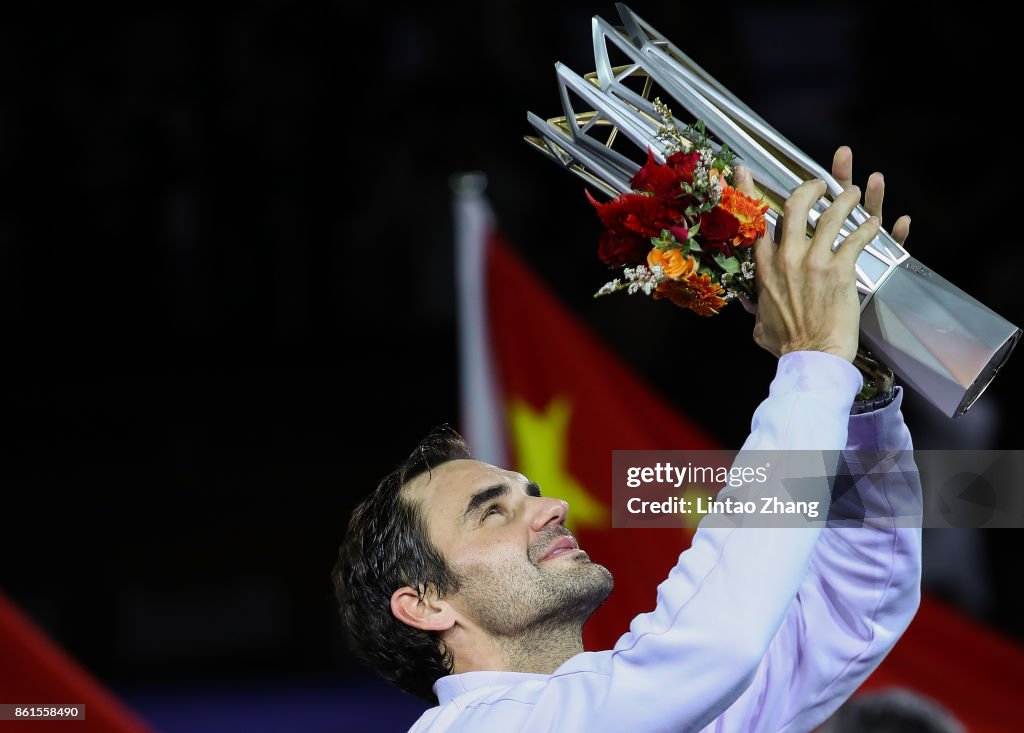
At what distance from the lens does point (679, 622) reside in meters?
2.11

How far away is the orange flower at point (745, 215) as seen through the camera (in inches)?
88.0

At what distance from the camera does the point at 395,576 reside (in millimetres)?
2842

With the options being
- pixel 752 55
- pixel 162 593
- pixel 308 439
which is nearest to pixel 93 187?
pixel 308 439

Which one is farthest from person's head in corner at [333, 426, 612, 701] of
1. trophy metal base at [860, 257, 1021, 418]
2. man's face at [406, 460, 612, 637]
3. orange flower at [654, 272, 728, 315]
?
trophy metal base at [860, 257, 1021, 418]

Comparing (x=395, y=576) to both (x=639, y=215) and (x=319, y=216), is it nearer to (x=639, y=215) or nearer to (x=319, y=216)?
(x=639, y=215)

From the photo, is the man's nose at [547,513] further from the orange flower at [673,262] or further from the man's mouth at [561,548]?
the orange flower at [673,262]

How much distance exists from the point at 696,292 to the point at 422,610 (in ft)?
2.98

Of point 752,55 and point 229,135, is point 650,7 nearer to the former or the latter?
point 752,55

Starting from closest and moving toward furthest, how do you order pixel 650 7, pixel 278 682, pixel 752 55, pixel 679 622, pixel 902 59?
1. pixel 679 622
2. pixel 278 682
3. pixel 650 7
4. pixel 902 59
5. pixel 752 55

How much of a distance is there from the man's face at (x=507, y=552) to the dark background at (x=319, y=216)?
13.5 feet

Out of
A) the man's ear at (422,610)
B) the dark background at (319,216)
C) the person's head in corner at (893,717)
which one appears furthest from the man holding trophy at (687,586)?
the dark background at (319,216)

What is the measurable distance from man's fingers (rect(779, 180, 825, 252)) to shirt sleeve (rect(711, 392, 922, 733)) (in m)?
0.42

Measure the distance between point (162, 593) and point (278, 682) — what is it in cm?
69

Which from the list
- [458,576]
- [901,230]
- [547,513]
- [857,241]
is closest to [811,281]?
[857,241]
